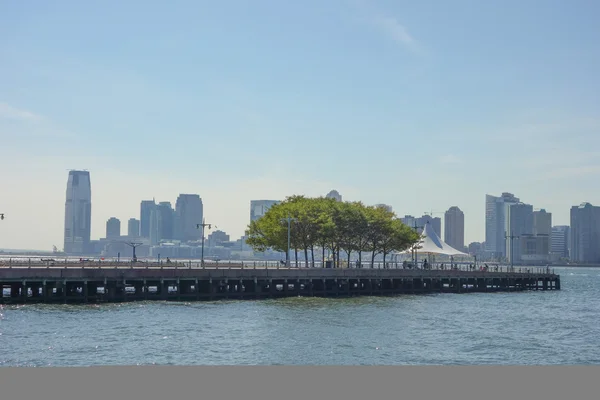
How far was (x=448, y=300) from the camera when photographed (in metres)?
93.8

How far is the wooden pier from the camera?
75062 millimetres

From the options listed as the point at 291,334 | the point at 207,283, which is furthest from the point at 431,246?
the point at 291,334

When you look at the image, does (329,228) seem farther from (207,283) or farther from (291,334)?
(291,334)

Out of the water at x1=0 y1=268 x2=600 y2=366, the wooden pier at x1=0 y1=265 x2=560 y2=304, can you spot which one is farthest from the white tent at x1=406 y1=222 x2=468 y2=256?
the water at x1=0 y1=268 x2=600 y2=366

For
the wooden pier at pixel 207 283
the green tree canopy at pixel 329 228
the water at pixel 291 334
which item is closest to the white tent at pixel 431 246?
the green tree canopy at pixel 329 228

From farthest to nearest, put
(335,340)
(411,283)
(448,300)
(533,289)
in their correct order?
(533,289)
(411,283)
(448,300)
(335,340)

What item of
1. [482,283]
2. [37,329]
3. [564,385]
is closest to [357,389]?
[564,385]

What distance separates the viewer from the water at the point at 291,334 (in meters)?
43.5

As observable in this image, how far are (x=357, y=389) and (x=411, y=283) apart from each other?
Answer: 276ft

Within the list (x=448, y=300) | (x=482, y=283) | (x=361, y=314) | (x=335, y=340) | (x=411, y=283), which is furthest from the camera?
(x=482, y=283)

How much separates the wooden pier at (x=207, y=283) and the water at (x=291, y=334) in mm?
4507

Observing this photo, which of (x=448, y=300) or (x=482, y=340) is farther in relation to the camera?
(x=448, y=300)

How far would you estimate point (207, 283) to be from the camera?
283ft

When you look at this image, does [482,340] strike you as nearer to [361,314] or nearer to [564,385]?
[361,314]
